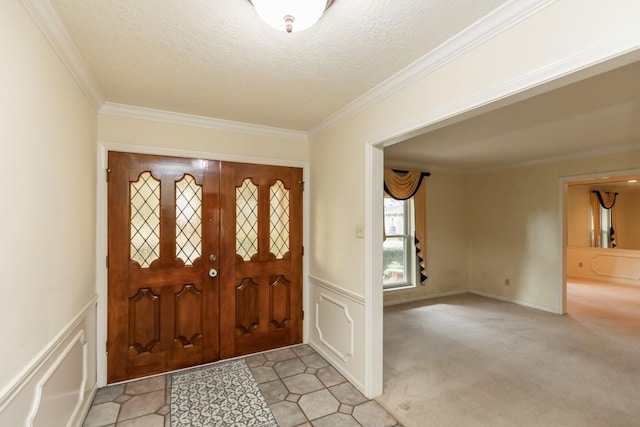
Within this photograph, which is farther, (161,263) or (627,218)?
(627,218)

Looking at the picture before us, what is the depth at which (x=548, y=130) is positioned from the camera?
3.23 meters

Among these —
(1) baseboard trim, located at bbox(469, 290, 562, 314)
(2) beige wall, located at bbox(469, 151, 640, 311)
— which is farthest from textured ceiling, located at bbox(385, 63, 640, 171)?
(1) baseboard trim, located at bbox(469, 290, 562, 314)

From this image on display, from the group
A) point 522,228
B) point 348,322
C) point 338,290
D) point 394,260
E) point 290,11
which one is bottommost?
point 348,322

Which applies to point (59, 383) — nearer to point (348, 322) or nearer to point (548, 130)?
point (348, 322)

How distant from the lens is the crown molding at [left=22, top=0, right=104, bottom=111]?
133 centimetres

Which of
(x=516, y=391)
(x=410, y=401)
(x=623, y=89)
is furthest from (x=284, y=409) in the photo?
(x=623, y=89)

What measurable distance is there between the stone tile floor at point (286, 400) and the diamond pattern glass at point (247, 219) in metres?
1.13

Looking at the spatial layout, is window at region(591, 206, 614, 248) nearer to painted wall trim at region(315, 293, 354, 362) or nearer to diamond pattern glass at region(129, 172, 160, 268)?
painted wall trim at region(315, 293, 354, 362)

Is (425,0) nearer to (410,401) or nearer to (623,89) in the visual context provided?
(623,89)

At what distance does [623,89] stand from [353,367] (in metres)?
3.04

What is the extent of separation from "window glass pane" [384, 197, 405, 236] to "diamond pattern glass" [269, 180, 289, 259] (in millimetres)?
2480

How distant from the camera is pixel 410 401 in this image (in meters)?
2.33

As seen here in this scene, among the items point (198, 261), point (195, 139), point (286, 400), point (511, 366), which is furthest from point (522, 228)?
point (195, 139)

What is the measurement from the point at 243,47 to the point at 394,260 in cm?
442
